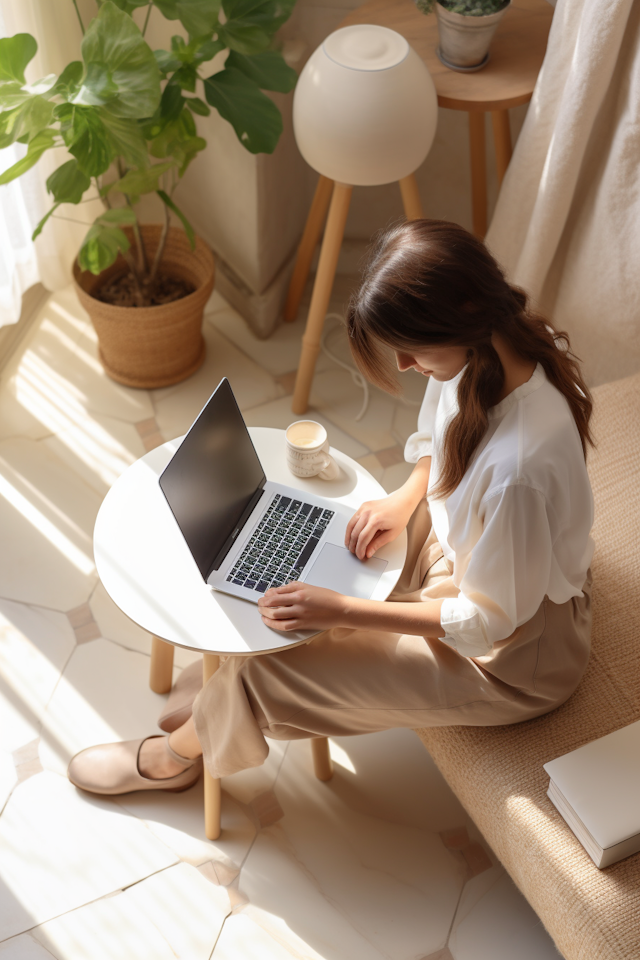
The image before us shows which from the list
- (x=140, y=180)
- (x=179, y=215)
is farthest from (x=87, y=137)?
(x=179, y=215)

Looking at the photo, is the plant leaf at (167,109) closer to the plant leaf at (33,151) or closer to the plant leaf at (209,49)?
the plant leaf at (209,49)

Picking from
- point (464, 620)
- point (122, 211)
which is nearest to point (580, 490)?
point (464, 620)

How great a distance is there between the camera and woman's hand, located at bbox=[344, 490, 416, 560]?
1.28 meters

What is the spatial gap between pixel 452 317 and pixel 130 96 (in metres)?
1.00

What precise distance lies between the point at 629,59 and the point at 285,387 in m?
1.18

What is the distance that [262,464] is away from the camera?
1.43 meters

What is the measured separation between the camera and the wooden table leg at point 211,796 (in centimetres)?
134

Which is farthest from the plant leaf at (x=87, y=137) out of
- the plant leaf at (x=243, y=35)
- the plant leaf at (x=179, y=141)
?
the plant leaf at (x=243, y=35)

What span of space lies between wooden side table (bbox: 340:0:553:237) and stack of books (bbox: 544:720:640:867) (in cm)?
133

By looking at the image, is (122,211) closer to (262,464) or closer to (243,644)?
(262,464)

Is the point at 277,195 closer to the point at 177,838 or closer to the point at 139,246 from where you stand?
the point at 139,246

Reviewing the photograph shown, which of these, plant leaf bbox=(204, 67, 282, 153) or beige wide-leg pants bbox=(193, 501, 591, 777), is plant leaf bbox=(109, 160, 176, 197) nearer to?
plant leaf bbox=(204, 67, 282, 153)

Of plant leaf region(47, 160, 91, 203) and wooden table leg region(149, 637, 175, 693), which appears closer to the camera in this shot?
wooden table leg region(149, 637, 175, 693)

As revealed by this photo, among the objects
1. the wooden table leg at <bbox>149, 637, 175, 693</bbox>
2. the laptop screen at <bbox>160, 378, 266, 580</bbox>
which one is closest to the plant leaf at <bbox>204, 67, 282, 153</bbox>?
the laptop screen at <bbox>160, 378, 266, 580</bbox>
